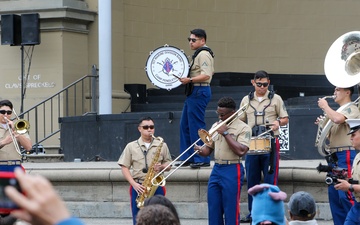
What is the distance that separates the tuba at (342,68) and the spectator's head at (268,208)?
4414 mm

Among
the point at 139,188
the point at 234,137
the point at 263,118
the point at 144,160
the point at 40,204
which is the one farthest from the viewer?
the point at 263,118

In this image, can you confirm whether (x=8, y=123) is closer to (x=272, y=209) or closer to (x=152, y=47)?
(x=272, y=209)

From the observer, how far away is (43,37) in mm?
18391

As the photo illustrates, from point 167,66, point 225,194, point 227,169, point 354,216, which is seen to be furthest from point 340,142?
point 167,66

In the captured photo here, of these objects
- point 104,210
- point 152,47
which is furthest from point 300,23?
point 104,210

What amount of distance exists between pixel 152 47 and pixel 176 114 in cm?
522

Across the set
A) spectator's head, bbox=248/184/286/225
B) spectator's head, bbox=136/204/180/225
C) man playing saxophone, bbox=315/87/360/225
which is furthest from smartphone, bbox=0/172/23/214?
man playing saxophone, bbox=315/87/360/225

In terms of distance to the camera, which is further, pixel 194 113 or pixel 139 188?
pixel 194 113

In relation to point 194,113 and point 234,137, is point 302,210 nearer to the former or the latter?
point 234,137

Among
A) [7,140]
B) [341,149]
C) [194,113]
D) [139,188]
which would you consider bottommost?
[139,188]

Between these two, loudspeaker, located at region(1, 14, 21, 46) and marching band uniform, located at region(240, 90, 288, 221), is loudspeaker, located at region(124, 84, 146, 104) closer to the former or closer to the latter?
loudspeaker, located at region(1, 14, 21, 46)

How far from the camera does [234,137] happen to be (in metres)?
9.68

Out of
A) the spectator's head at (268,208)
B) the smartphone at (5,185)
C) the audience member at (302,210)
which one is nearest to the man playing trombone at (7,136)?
the audience member at (302,210)

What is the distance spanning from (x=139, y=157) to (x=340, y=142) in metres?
2.23
